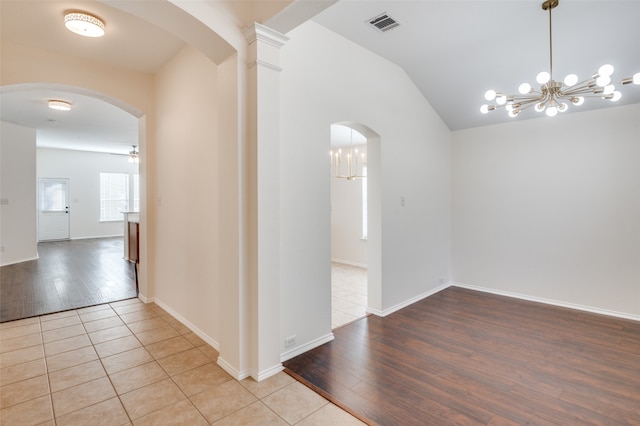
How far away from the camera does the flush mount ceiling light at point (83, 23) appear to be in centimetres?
265

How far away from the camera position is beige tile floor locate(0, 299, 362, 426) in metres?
1.98

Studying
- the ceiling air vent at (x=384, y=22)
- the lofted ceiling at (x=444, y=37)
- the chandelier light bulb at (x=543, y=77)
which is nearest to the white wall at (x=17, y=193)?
the lofted ceiling at (x=444, y=37)

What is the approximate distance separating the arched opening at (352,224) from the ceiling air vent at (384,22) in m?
1.19

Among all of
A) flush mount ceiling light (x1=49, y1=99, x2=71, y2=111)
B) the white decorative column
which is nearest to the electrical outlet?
the white decorative column

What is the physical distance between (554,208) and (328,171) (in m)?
3.41

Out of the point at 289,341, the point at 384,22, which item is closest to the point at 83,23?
the point at 384,22

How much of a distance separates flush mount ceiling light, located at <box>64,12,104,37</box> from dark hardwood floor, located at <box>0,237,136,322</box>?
326 cm

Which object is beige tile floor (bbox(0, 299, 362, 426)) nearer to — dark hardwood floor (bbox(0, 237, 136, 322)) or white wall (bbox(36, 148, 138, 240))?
dark hardwood floor (bbox(0, 237, 136, 322))

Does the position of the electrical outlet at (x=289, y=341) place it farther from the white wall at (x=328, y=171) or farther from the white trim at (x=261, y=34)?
the white trim at (x=261, y=34)

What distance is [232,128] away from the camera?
240 cm

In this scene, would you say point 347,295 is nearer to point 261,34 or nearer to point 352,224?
point 352,224

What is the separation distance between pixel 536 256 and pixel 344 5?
4180mm

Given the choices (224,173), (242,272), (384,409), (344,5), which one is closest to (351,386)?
(384,409)

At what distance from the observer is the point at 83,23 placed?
2.68m
